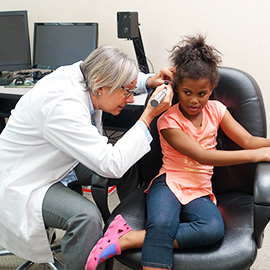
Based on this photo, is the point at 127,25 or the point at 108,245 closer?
the point at 108,245

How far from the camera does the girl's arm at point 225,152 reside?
1155 mm

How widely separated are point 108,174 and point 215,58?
0.64 meters

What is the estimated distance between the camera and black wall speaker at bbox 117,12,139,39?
6.54ft

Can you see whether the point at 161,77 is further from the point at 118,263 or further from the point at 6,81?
the point at 6,81

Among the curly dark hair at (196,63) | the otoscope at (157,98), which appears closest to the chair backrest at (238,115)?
the curly dark hair at (196,63)

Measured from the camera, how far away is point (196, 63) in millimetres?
1205

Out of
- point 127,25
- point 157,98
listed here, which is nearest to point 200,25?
point 127,25

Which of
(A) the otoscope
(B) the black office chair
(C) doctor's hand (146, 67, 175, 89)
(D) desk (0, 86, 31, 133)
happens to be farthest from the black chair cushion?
(D) desk (0, 86, 31, 133)

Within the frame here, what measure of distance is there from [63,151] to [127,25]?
1.18 m

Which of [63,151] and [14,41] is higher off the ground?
[14,41]

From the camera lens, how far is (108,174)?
1113 millimetres

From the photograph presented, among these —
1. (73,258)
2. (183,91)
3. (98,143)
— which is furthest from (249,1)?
(73,258)

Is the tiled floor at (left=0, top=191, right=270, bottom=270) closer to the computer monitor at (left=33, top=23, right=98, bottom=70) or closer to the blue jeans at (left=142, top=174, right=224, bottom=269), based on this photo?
the blue jeans at (left=142, top=174, right=224, bottom=269)

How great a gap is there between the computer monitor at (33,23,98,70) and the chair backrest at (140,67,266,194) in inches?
45.7
